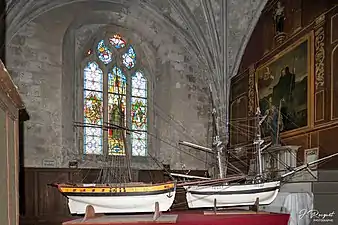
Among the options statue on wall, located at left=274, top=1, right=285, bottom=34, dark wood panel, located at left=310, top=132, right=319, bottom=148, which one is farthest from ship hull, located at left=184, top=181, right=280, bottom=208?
statue on wall, located at left=274, top=1, right=285, bottom=34

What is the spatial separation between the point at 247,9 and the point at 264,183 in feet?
23.9

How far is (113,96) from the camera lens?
551 inches

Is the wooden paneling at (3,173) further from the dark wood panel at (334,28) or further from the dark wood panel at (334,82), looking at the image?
the dark wood panel at (334,28)

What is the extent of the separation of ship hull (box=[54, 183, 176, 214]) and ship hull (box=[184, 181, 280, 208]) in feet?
3.41

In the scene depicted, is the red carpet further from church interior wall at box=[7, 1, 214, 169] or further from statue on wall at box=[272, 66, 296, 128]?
church interior wall at box=[7, 1, 214, 169]

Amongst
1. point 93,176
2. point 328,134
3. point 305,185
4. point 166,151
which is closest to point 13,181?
point 305,185

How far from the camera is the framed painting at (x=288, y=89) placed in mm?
9516

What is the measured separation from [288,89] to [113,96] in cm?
625

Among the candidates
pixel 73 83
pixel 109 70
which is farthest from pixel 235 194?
pixel 109 70

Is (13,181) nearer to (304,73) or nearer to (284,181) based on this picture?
(284,181)

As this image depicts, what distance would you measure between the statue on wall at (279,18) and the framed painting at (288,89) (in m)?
0.75

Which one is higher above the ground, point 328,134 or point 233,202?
point 328,134

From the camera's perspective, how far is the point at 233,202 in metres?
8.00

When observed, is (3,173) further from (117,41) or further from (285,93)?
(117,41)
